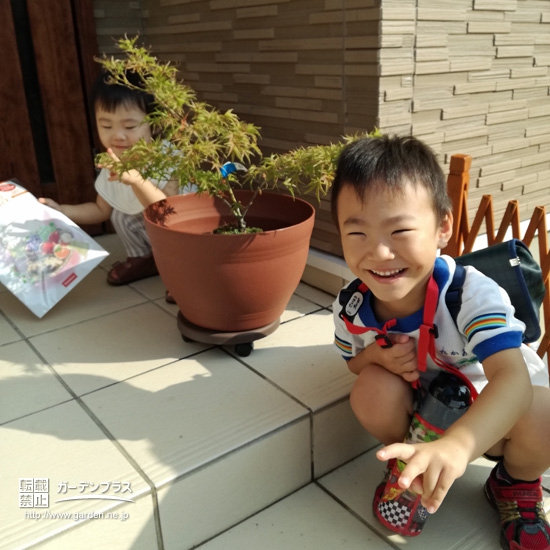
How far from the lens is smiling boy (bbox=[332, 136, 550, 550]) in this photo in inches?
42.6

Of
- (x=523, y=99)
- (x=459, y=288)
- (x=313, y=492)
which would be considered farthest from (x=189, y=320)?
(x=523, y=99)

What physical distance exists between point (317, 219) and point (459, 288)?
1.01 meters

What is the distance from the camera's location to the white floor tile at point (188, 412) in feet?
4.38

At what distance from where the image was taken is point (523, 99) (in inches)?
91.4

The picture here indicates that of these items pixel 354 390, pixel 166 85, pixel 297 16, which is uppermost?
pixel 297 16

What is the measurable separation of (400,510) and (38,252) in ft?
4.93

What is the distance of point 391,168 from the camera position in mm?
1148

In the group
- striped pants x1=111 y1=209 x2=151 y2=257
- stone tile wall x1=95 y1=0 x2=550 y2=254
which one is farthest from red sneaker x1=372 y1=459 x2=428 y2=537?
striped pants x1=111 y1=209 x2=151 y2=257

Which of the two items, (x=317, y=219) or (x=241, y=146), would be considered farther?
(x=317, y=219)

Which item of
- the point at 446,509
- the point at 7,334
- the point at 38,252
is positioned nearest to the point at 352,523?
the point at 446,509

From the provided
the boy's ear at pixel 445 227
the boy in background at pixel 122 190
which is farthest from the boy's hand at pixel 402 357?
the boy in background at pixel 122 190

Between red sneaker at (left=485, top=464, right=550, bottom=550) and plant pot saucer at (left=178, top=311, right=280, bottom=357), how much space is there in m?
0.77

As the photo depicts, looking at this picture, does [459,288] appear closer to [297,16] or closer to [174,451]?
[174,451]

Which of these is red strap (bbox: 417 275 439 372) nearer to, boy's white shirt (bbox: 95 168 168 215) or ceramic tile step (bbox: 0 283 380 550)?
ceramic tile step (bbox: 0 283 380 550)
